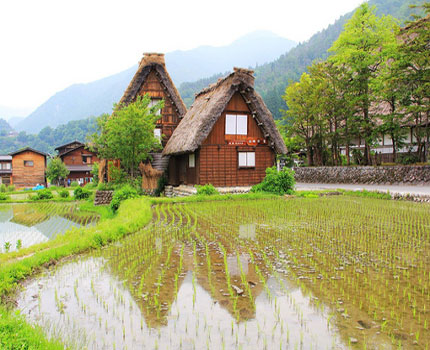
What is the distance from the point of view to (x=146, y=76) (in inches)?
758

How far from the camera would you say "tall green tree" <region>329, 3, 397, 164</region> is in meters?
19.2

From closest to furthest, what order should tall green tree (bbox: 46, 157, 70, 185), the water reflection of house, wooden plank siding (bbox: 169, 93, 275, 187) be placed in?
the water reflection of house → wooden plank siding (bbox: 169, 93, 275, 187) → tall green tree (bbox: 46, 157, 70, 185)

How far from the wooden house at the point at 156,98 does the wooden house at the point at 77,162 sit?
74.1 ft

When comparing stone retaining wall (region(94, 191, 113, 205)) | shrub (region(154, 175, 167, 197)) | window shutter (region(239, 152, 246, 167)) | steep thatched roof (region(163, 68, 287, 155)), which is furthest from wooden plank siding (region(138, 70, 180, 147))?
window shutter (region(239, 152, 246, 167))

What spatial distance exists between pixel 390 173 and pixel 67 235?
17033 mm

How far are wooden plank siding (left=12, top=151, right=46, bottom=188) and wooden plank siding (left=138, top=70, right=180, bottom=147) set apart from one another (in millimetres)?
23911

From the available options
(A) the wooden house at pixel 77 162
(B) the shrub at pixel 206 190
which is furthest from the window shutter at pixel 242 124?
(A) the wooden house at pixel 77 162

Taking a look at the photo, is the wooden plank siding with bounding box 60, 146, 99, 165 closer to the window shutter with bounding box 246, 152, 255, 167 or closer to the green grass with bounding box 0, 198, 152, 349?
the window shutter with bounding box 246, 152, 255, 167

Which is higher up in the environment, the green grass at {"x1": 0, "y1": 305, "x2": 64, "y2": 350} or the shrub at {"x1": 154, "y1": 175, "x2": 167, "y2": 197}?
the shrub at {"x1": 154, "y1": 175, "x2": 167, "y2": 197}

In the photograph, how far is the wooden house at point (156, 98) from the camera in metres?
18.9

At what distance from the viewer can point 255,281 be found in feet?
13.9

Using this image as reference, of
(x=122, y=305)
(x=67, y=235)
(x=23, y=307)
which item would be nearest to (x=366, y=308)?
(x=122, y=305)

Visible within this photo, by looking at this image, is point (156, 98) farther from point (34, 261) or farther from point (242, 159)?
point (34, 261)

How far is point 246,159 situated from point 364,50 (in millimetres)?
10251
